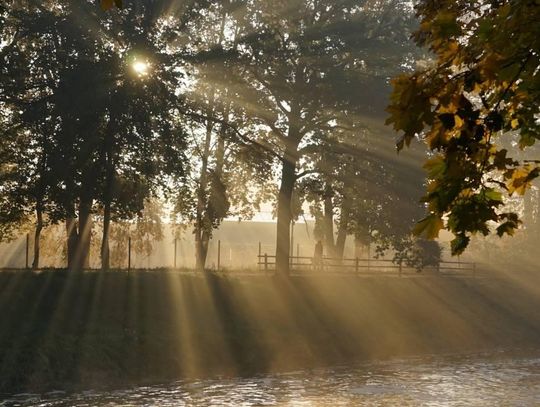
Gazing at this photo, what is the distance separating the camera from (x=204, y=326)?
27828mm

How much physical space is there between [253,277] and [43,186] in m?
10.2

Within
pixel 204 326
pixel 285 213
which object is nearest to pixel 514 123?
pixel 204 326

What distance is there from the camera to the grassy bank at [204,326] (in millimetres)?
23391

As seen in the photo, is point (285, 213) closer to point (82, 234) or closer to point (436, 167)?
point (82, 234)

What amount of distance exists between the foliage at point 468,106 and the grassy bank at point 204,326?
59.2 feet

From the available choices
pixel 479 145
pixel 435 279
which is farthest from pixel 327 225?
pixel 479 145

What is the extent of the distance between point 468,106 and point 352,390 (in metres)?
18.4

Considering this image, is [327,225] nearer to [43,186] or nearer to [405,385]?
[43,186]

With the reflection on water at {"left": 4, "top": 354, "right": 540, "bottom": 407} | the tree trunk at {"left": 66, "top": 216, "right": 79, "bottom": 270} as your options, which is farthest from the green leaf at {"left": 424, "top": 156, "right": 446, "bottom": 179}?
the tree trunk at {"left": 66, "top": 216, "right": 79, "bottom": 270}

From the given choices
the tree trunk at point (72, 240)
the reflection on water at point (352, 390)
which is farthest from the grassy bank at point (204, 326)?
the tree trunk at point (72, 240)

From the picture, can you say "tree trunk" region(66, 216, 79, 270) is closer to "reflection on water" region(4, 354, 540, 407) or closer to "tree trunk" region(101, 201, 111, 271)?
"tree trunk" region(101, 201, 111, 271)

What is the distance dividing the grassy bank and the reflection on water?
1311 millimetres

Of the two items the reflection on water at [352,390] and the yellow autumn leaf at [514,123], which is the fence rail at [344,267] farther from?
the yellow autumn leaf at [514,123]

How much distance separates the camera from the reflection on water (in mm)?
20641
